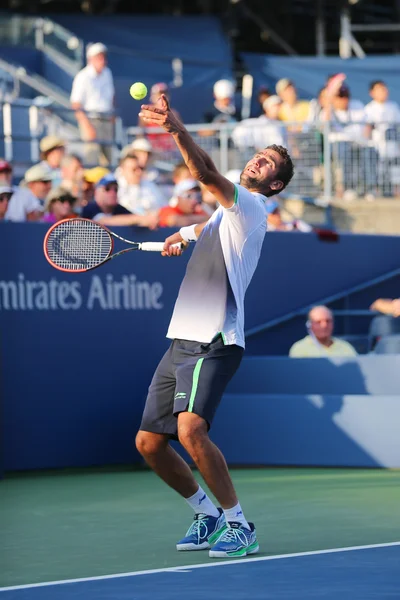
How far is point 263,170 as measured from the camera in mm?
6645

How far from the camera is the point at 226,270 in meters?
6.66

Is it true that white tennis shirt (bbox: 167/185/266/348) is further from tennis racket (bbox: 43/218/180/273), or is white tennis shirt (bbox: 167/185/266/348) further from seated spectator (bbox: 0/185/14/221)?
seated spectator (bbox: 0/185/14/221)

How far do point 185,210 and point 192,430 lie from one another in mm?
5022

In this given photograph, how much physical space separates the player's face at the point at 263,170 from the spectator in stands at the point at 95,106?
7302 mm

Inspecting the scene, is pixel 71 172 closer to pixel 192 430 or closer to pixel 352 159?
pixel 352 159

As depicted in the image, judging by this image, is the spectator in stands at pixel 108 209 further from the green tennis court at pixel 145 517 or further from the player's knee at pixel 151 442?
the player's knee at pixel 151 442

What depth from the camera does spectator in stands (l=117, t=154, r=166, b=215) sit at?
12.2 m

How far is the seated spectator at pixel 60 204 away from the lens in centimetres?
1059

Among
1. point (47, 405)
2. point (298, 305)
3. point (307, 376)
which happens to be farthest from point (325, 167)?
point (47, 405)

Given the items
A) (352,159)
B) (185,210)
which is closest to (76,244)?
(185,210)

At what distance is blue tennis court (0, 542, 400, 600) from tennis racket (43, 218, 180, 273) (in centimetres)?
183

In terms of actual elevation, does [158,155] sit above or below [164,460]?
above

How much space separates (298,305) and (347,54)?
29.8 feet

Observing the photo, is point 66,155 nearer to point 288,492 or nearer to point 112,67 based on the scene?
point 288,492
